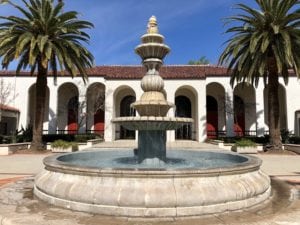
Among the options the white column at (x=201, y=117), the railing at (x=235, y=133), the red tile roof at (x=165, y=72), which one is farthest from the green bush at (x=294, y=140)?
the red tile roof at (x=165, y=72)

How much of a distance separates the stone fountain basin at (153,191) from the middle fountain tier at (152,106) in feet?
9.73

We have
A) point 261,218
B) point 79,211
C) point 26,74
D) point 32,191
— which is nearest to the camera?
point 261,218

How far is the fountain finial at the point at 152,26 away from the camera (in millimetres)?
10566

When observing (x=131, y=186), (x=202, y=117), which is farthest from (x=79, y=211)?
(x=202, y=117)

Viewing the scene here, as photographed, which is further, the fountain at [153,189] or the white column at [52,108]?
the white column at [52,108]

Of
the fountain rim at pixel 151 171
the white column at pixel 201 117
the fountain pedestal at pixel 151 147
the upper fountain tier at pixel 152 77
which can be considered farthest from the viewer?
the white column at pixel 201 117

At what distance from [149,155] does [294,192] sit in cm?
427

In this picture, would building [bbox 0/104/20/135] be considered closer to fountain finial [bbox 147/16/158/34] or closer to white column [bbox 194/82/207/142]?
white column [bbox 194/82/207/142]

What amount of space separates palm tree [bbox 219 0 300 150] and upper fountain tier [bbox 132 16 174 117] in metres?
13.1

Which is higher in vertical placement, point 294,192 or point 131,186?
point 131,186

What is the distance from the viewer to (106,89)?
32625 mm

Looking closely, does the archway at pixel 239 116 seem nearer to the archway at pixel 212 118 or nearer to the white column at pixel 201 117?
the archway at pixel 212 118

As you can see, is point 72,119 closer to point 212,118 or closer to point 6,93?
point 6,93

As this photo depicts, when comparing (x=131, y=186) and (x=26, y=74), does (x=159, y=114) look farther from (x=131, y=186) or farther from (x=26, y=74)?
(x=26, y=74)
